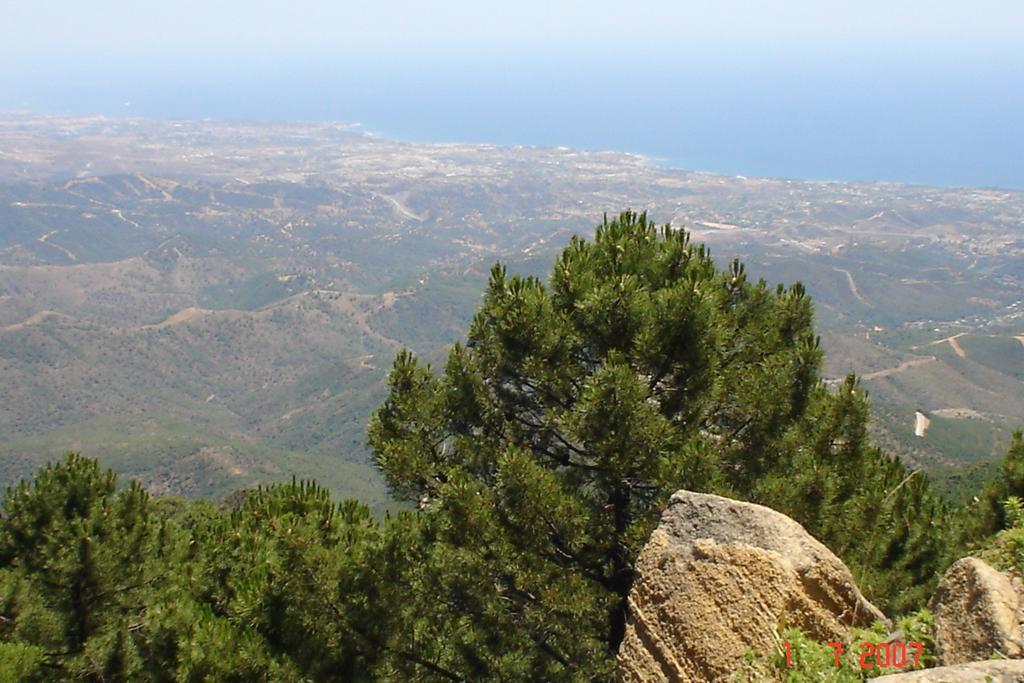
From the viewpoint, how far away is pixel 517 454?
240 inches

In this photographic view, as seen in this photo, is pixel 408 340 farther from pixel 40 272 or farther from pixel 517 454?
pixel 517 454

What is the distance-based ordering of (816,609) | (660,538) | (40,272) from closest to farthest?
1. (816,609)
2. (660,538)
3. (40,272)

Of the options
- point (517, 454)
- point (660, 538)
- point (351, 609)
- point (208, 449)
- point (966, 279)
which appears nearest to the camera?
point (660, 538)

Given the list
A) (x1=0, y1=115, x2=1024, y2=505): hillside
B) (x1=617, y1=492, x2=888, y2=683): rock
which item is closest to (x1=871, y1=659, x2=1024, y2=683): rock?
(x1=617, y1=492, x2=888, y2=683): rock

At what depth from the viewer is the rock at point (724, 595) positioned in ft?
14.8

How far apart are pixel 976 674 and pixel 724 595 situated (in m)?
1.54

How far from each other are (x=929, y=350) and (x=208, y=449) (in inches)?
4181

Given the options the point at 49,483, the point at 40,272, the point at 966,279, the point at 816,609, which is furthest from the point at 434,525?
the point at 40,272

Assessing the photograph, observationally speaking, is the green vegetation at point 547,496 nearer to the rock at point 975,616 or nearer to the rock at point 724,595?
the rock at point 724,595

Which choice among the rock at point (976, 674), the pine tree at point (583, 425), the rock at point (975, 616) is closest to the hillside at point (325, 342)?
the pine tree at point (583, 425)

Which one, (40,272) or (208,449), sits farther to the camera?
(40,272)
